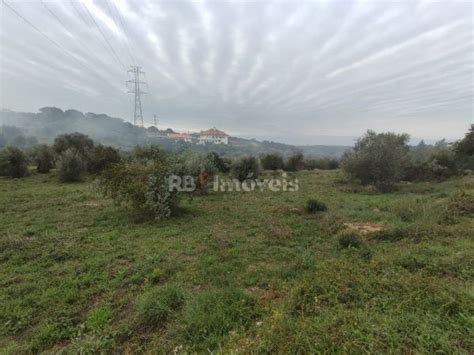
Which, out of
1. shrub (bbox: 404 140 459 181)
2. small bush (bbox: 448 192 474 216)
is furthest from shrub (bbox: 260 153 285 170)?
small bush (bbox: 448 192 474 216)

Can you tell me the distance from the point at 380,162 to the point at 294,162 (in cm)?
1170

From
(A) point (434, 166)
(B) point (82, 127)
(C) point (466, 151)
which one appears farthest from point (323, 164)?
(B) point (82, 127)

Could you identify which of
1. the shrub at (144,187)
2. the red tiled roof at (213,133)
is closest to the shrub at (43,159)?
the shrub at (144,187)

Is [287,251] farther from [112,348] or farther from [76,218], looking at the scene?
[76,218]

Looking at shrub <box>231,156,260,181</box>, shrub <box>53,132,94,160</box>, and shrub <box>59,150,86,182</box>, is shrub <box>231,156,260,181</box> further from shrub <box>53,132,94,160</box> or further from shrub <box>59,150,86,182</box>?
shrub <box>53,132,94,160</box>

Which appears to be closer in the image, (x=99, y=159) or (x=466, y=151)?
(x=466, y=151)

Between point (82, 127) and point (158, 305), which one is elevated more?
point (82, 127)

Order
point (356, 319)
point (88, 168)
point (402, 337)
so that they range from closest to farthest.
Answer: point (402, 337)
point (356, 319)
point (88, 168)

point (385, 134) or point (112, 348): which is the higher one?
point (385, 134)

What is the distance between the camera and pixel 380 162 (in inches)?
533

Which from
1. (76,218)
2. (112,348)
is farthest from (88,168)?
(112,348)

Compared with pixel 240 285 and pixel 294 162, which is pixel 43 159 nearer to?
pixel 240 285

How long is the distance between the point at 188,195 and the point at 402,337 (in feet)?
29.1

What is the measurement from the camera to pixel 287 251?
199 inches
